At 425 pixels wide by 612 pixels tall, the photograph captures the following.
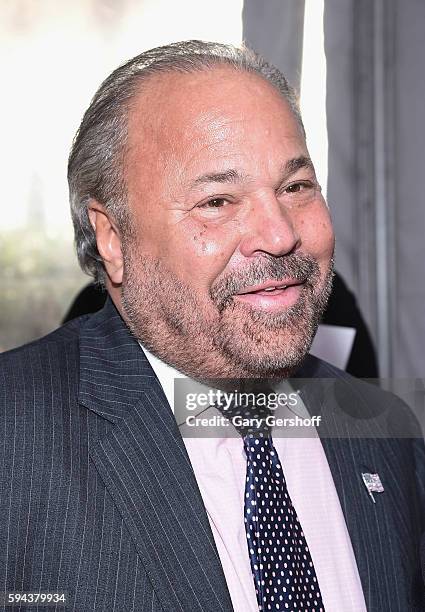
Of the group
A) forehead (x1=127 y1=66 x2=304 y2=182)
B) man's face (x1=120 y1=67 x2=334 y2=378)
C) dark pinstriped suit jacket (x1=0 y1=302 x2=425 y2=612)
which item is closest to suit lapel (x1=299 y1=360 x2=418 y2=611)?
dark pinstriped suit jacket (x1=0 y1=302 x2=425 y2=612)

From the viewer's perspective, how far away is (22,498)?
1.36 m

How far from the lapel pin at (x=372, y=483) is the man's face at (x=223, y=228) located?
304 mm

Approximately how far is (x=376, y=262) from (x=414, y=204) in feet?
0.79

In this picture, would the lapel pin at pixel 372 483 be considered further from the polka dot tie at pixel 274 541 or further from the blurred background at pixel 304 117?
the blurred background at pixel 304 117

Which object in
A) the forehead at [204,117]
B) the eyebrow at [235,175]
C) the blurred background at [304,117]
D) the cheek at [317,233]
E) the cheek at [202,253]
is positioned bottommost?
the cheek at [202,253]

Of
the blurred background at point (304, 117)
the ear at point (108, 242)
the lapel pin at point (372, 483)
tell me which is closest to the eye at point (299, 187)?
the ear at point (108, 242)

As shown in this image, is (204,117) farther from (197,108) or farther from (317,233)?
(317,233)

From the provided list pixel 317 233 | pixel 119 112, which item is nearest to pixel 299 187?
pixel 317 233

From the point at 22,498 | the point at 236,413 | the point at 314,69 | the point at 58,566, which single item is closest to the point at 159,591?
the point at 58,566

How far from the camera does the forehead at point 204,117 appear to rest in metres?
1.50

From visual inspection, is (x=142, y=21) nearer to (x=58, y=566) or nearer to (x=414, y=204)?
(x=414, y=204)

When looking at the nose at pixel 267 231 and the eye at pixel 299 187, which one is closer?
the nose at pixel 267 231

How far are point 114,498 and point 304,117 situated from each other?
5.93 feet

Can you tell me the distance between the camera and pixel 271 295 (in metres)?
1.49
